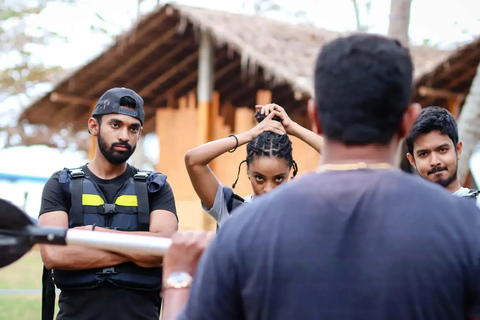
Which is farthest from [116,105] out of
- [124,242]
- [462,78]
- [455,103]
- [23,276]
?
[23,276]

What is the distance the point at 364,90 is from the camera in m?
1.55

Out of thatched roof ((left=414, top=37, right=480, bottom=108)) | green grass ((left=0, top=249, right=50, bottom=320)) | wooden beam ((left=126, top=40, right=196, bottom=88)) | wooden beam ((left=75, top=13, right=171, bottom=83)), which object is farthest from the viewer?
wooden beam ((left=126, top=40, right=196, bottom=88))

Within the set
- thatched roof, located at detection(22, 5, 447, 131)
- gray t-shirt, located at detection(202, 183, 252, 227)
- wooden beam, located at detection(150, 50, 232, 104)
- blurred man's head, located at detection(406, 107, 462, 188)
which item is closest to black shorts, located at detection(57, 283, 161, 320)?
gray t-shirt, located at detection(202, 183, 252, 227)

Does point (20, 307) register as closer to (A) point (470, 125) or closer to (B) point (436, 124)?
(A) point (470, 125)

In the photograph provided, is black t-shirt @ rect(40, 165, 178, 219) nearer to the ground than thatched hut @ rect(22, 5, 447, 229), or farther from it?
nearer to the ground

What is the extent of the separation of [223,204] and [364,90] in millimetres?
1943

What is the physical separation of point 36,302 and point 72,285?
19.3 ft

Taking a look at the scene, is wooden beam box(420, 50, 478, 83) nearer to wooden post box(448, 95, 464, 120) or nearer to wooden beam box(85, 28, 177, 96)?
wooden post box(448, 95, 464, 120)

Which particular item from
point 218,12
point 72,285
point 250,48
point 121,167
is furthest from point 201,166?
point 218,12

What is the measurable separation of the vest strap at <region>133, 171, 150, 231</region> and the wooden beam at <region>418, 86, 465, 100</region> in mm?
6947

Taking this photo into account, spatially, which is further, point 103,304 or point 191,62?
point 191,62

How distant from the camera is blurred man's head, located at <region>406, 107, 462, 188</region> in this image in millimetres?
3537

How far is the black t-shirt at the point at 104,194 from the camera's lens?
3381mm

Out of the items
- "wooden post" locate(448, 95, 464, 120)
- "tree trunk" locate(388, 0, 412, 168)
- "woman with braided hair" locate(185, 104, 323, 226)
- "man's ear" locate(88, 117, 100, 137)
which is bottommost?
"woman with braided hair" locate(185, 104, 323, 226)
